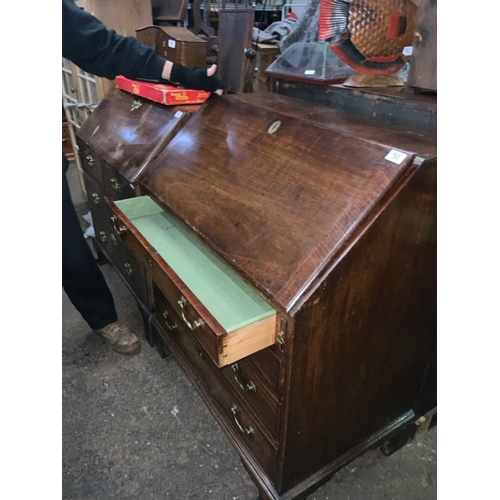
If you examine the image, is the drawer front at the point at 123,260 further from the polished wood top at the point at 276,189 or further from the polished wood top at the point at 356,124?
the polished wood top at the point at 356,124

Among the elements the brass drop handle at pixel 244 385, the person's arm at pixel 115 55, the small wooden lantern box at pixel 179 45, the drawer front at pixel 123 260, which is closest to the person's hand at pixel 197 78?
the person's arm at pixel 115 55

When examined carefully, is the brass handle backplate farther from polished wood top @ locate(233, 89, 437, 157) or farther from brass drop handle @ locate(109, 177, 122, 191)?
polished wood top @ locate(233, 89, 437, 157)

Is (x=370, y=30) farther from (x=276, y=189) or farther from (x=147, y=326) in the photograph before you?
(x=147, y=326)

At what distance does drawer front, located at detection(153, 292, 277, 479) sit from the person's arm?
0.89 m

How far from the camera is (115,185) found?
1786 millimetres

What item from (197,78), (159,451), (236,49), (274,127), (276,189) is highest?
(236,49)

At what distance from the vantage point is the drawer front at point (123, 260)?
1.77 metres

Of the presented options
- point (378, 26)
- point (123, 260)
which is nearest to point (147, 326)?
point (123, 260)

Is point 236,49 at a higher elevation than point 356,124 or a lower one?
higher

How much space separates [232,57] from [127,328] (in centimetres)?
132

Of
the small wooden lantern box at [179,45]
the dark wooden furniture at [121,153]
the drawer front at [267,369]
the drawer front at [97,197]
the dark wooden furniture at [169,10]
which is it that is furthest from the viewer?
the dark wooden furniture at [169,10]

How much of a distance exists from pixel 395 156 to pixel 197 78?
956mm

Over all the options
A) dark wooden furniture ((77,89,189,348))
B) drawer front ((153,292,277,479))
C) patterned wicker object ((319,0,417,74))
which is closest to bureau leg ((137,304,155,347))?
dark wooden furniture ((77,89,189,348))

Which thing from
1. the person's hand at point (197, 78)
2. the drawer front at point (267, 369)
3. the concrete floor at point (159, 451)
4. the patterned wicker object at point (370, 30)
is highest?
the patterned wicker object at point (370, 30)
